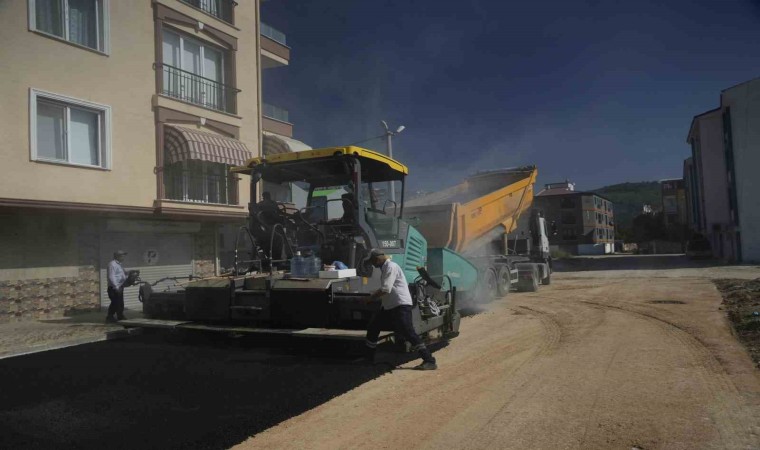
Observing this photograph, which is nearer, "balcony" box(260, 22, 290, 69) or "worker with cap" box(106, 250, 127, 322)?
"worker with cap" box(106, 250, 127, 322)

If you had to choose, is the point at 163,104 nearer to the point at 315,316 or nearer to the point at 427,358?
the point at 315,316

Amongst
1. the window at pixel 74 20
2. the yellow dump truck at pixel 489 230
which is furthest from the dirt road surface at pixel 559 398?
the window at pixel 74 20

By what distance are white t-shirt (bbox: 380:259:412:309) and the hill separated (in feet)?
435

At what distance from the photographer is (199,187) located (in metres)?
15.3

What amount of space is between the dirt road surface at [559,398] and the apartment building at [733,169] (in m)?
25.2

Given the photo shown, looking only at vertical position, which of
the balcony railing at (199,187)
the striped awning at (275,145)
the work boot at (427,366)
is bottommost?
the work boot at (427,366)

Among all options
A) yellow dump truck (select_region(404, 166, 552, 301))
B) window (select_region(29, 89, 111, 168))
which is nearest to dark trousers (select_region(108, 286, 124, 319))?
window (select_region(29, 89, 111, 168))

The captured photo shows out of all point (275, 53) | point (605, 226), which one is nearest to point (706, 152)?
point (275, 53)

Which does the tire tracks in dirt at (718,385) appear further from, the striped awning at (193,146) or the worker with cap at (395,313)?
the striped awning at (193,146)

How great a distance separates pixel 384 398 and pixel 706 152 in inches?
1493

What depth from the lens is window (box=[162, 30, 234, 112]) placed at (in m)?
14.7

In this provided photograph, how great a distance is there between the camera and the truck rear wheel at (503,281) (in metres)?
13.9

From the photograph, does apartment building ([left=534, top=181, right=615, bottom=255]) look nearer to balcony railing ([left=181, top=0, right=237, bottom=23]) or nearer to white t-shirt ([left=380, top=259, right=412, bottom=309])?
balcony railing ([left=181, top=0, right=237, bottom=23])

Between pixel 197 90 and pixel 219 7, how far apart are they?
305 cm
